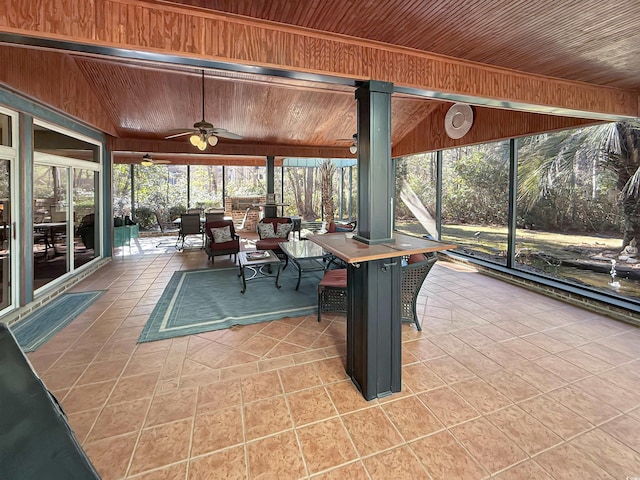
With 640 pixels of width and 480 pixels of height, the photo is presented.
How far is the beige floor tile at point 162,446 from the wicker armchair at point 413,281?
6.90 ft

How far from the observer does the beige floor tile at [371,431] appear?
1670 mm

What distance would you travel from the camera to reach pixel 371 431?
178cm

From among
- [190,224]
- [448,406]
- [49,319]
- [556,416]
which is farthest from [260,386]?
[190,224]

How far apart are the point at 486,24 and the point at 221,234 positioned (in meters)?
5.16

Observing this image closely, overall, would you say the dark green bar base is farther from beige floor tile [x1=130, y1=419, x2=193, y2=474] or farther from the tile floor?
beige floor tile [x1=130, y1=419, x2=193, y2=474]

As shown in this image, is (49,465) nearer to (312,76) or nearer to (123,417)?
(123,417)

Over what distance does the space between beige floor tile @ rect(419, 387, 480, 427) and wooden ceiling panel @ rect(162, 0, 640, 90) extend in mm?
2411

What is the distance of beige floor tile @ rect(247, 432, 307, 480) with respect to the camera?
1.51m

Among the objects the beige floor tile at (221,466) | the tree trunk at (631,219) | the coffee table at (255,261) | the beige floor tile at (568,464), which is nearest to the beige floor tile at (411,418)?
the beige floor tile at (568,464)

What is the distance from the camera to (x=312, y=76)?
1.95 meters

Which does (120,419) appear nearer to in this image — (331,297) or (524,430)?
(331,297)

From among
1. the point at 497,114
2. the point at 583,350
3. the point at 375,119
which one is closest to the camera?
the point at 375,119

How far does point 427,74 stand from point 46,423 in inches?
105

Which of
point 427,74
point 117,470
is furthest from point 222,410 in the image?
point 427,74
